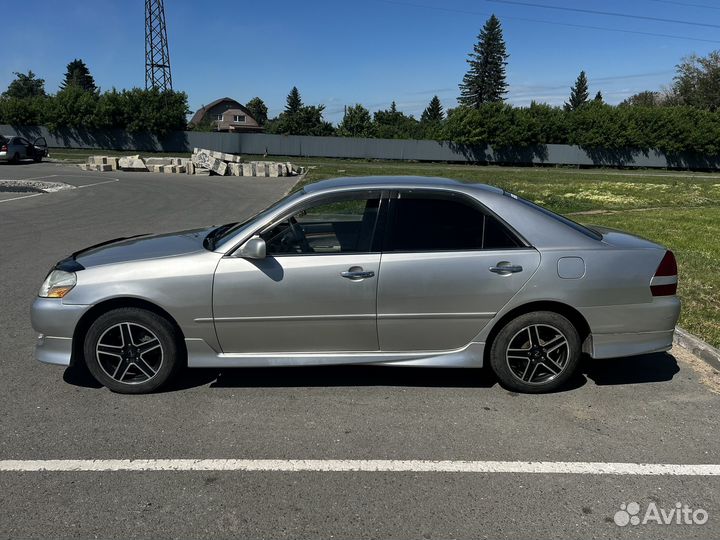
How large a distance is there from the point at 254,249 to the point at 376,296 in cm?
92

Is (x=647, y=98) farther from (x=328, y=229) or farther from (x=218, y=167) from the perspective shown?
(x=328, y=229)

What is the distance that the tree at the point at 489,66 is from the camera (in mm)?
71875

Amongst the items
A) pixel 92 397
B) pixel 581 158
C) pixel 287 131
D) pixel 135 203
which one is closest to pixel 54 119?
pixel 287 131

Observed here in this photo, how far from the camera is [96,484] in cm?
316

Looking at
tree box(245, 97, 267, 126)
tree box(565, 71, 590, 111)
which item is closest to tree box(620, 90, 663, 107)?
tree box(565, 71, 590, 111)

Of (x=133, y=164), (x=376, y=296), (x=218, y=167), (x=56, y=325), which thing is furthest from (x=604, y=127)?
(x=56, y=325)

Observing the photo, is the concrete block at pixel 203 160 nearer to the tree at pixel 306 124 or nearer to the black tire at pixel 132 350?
the black tire at pixel 132 350

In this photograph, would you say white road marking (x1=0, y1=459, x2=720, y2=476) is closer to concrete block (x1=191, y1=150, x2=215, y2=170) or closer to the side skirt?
the side skirt

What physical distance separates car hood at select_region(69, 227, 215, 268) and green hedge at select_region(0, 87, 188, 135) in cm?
4670

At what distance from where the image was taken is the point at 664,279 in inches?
168

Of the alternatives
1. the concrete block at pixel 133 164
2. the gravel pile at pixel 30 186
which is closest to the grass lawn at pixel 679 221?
the gravel pile at pixel 30 186

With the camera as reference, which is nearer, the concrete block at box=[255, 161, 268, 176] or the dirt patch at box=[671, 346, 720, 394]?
the dirt patch at box=[671, 346, 720, 394]

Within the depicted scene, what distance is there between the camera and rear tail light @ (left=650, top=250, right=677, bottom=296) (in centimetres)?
425

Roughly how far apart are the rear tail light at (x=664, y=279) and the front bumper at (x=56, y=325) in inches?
162
